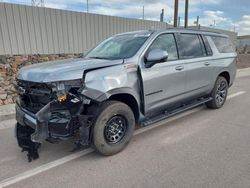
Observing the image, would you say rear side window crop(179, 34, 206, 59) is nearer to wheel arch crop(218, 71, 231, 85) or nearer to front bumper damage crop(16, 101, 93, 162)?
wheel arch crop(218, 71, 231, 85)

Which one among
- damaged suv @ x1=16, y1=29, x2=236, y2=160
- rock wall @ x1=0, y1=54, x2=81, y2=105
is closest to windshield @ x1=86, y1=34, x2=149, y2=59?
damaged suv @ x1=16, y1=29, x2=236, y2=160

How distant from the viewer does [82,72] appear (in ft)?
10.3

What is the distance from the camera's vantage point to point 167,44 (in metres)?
4.32

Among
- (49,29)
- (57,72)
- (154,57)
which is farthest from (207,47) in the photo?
(49,29)

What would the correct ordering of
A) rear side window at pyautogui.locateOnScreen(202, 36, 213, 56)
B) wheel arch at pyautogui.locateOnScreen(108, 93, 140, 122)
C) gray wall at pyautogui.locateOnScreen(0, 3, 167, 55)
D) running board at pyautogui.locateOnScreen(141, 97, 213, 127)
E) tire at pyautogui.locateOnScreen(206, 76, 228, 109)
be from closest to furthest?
wheel arch at pyautogui.locateOnScreen(108, 93, 140, 122), running board at pyautogui.locateOnScreen(141, 97, 213, 127), rear side window at pyautogui.locateOnScreen(202, 36, 213, 56), tire at pyautogui.locateOnScreen(206, 76, 228, 109), gray wall at pyautogui.locateOnScreen(0, 3, 167, 55)

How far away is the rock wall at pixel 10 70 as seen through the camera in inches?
261

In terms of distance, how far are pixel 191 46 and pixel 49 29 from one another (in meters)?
6.83

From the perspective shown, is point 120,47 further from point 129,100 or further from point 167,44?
point 129,100

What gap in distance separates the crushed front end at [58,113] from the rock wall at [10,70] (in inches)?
149

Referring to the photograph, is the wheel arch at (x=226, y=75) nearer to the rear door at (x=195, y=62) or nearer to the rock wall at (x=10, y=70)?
the rear door at (x=195, y=62)

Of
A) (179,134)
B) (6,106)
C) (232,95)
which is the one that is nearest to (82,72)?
(179,134)

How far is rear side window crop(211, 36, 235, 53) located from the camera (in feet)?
18.5

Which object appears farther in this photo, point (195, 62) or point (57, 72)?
point (195, 62)

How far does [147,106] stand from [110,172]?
1337mm
